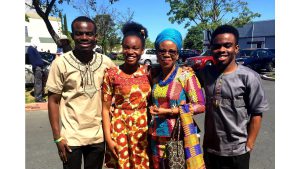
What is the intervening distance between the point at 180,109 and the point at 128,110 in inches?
18.3

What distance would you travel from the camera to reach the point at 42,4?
1245cm

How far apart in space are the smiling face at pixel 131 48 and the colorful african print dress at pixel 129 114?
118mm

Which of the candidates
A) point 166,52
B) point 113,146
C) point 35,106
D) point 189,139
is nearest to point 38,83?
point 35,106

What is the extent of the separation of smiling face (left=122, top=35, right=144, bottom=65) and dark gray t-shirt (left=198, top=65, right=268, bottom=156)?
2.07 feet

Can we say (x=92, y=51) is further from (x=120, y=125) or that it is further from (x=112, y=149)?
(x=112, y=149)

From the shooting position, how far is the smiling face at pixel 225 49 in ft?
7.73

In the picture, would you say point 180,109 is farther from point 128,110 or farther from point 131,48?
point 131,48

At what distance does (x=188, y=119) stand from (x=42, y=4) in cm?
1180

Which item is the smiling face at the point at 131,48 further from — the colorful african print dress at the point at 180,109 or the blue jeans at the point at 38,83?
the blue jeans at the point at 38,83

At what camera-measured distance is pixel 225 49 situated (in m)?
2.36

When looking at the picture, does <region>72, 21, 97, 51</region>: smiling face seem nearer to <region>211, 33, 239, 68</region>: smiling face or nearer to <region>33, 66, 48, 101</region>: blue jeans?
<region>211, 33, 239, 68</region>: smiling face

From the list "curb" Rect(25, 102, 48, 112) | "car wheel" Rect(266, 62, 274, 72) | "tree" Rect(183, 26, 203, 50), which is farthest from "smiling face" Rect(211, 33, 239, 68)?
"tree" Rect(183, 26, 203, 50)

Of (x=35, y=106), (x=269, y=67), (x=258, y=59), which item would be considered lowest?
(x=35, y=106)

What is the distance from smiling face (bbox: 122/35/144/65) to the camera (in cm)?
248
